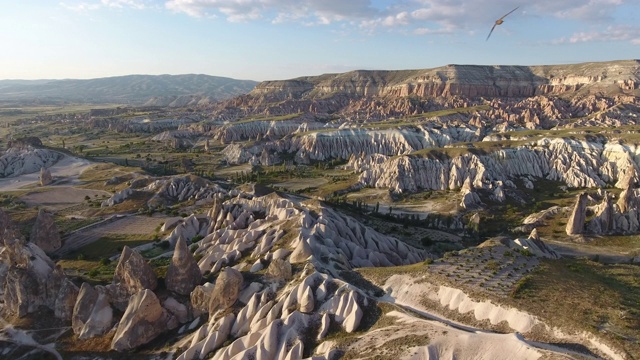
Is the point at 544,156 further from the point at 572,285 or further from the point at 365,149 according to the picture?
the point at 572,285

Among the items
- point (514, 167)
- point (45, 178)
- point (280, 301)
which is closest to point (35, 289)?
point (280, 301)

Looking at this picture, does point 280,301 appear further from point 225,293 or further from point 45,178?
point 45,178

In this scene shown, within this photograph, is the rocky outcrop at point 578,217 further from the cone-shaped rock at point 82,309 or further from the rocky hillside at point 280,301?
the cone-shaped rock at point 82,309

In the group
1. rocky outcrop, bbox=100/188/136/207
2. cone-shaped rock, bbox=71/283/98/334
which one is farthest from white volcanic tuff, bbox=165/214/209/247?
rocky outcrop, bbox=100/188/136/207

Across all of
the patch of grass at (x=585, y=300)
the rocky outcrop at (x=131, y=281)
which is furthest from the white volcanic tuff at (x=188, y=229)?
the patch of grass at (x=585, y=300)

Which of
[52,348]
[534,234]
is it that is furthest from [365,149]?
[52,348]

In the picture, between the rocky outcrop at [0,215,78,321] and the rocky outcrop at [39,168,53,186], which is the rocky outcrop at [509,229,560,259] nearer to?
the rocky outcrop at [0,215,78,321]

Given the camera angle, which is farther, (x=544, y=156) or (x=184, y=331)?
(x=544, y=156)
